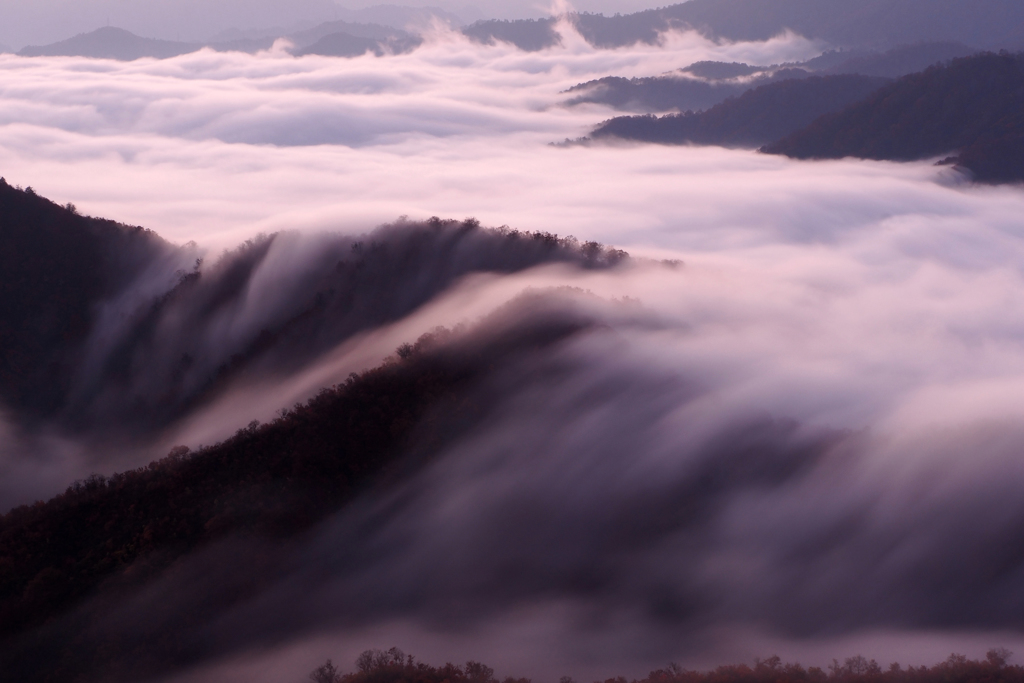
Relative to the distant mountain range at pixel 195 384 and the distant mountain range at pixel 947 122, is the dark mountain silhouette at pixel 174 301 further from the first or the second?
the distant mountain range at pixel 947 122

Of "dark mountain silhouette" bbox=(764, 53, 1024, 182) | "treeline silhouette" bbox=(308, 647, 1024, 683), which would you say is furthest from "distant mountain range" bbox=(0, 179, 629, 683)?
"dark mountain silhouette" bbox=(764, 53, 1024, 182)

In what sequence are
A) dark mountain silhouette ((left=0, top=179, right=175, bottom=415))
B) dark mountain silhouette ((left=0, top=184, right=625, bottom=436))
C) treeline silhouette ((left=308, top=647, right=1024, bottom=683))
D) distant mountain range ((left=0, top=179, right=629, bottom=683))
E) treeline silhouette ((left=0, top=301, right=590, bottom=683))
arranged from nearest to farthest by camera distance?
treeline silhouette ((left=308, top=647, right=1024, bottom=683)), treeline silhouette ((left=0, top=301, right=590, bottom=683)), distant mountain range ((left=0, top=179, right=629, bottom=683)), dark mountain silhouette ((left=0, top=184, right=625, bottom=436)), dark mountain silhouette ((left=0, top=179, right=175, bottom=415))

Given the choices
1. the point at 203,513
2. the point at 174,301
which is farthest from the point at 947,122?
the point at 203,513

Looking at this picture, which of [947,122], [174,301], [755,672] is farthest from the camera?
[947,122]

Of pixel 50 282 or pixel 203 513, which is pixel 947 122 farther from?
pixel 203 513

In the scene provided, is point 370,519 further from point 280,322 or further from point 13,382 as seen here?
point 13,382

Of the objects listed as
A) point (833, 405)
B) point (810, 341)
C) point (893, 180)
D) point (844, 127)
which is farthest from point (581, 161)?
point (833, 405)

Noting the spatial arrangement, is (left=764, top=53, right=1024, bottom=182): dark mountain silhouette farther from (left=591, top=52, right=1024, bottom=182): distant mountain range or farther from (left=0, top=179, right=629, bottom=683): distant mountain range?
(left=0, top=179, right=629, bottom=683): distant mountain range
